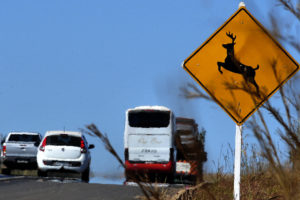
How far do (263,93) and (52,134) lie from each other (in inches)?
807

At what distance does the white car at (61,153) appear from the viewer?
23516 mm

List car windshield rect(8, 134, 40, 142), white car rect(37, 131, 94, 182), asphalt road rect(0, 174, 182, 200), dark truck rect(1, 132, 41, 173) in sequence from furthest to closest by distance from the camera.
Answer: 1. car windshield rect(8, 134, 40, 142)
2. dark truck rect(1, 132, 41, 173)
3. white car rect(37, 131, 94, 182)
4. asphalt road rect(0, 174, 182, 200)

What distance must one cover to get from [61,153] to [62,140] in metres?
0.52

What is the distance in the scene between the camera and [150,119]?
30.0 m

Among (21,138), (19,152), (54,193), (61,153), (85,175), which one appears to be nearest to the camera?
(54,193)

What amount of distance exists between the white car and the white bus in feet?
19.6

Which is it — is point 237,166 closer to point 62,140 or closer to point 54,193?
point 54,193

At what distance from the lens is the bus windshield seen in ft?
98.0

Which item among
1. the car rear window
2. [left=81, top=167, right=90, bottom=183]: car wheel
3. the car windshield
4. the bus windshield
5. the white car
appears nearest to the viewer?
the white car

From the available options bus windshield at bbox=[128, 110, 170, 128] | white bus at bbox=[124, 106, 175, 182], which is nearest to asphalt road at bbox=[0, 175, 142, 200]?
white bus at bbox=[124, 106, 175, 182]

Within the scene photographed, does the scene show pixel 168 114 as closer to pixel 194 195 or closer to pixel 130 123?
pixel 130 123

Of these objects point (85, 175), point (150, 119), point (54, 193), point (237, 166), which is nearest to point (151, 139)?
A: point (150, 119)

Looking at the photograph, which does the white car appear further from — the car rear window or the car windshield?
the car windshield

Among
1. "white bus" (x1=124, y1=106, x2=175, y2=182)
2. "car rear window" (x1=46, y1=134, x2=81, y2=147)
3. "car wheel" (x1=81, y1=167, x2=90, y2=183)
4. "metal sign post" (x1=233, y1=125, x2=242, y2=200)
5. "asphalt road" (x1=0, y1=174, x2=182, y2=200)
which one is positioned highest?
"white bus" (x1=124, y1=106, x2=175, y2=182)
